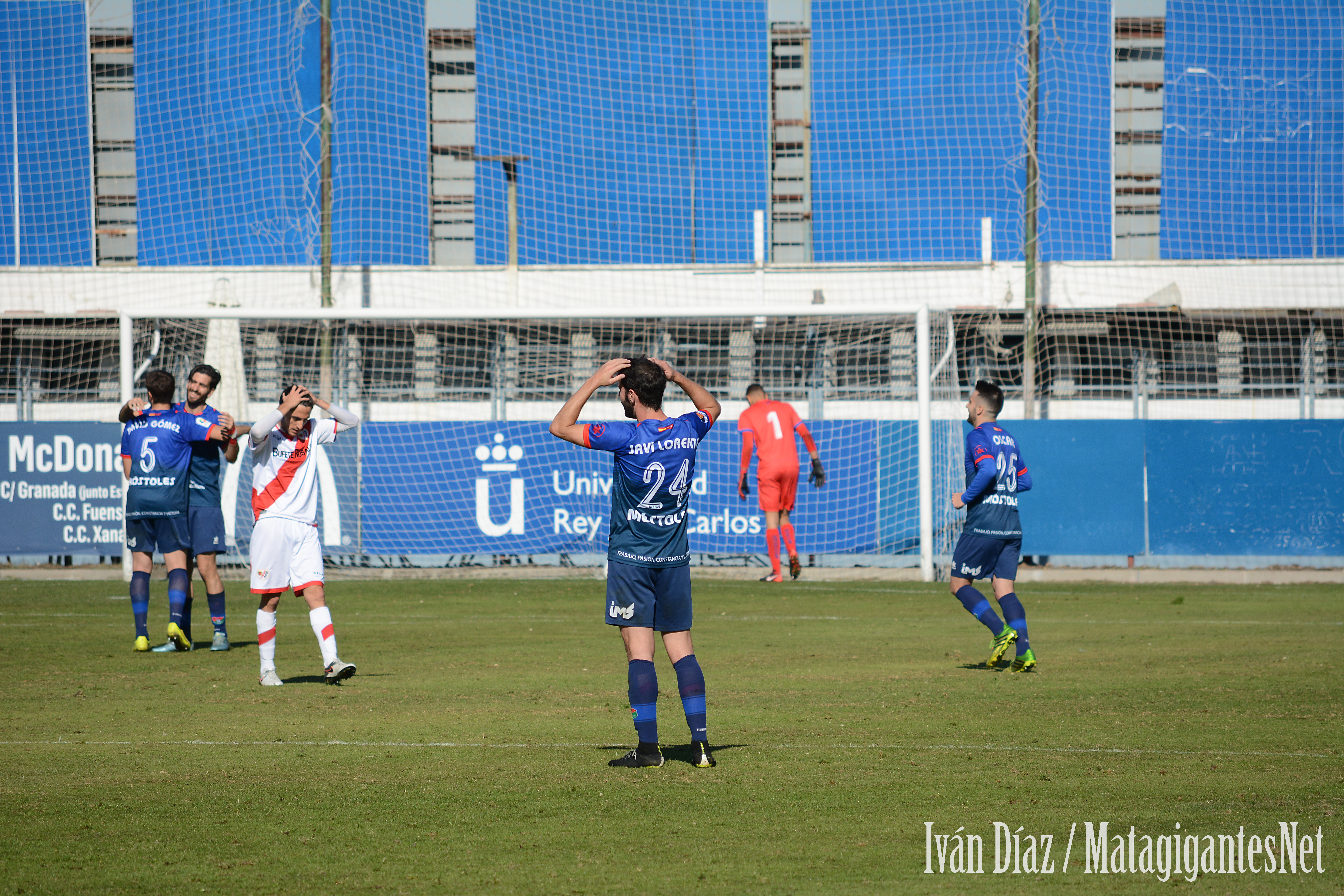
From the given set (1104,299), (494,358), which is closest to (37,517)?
(494,358)

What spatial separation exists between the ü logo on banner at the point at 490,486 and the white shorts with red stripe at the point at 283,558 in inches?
342

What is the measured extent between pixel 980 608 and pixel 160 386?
20.6ft

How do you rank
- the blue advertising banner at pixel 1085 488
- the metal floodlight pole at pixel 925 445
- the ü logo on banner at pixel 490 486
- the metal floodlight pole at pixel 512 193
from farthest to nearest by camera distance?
the metal floodlight pole at pixel 512 193, the ü logo on banner at pixel 490 486, the blue advertising banner at pixel 1085 488, the metal floodlight pole at pixel 925 445

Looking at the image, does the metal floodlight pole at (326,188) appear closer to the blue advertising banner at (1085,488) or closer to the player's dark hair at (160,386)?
the player's dark hair at (160,386)

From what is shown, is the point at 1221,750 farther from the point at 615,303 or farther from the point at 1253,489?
the point at 615,303

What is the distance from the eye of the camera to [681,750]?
636 centimetres

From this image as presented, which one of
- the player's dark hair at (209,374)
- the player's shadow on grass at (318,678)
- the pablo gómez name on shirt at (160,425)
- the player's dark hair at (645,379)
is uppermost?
the player's dark hair at (209,374)

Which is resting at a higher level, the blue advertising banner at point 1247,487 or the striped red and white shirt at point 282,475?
the striped red and white shirt at point 282,475

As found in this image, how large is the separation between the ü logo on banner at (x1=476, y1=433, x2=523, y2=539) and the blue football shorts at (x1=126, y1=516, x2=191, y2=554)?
7188mm

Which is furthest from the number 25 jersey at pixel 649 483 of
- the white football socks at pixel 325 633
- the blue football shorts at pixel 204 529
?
the blue football shorts at pixel 204 529

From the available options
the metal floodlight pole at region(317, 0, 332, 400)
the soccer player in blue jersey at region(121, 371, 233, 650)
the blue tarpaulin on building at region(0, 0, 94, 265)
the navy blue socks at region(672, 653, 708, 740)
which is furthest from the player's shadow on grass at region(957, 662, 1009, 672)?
the blue tarpaulin on building at region(0, 0, 94, 265)

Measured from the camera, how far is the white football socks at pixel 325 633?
8.47 m

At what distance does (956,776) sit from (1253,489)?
1281 cm

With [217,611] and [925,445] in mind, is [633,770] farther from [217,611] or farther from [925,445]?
[925,445]
